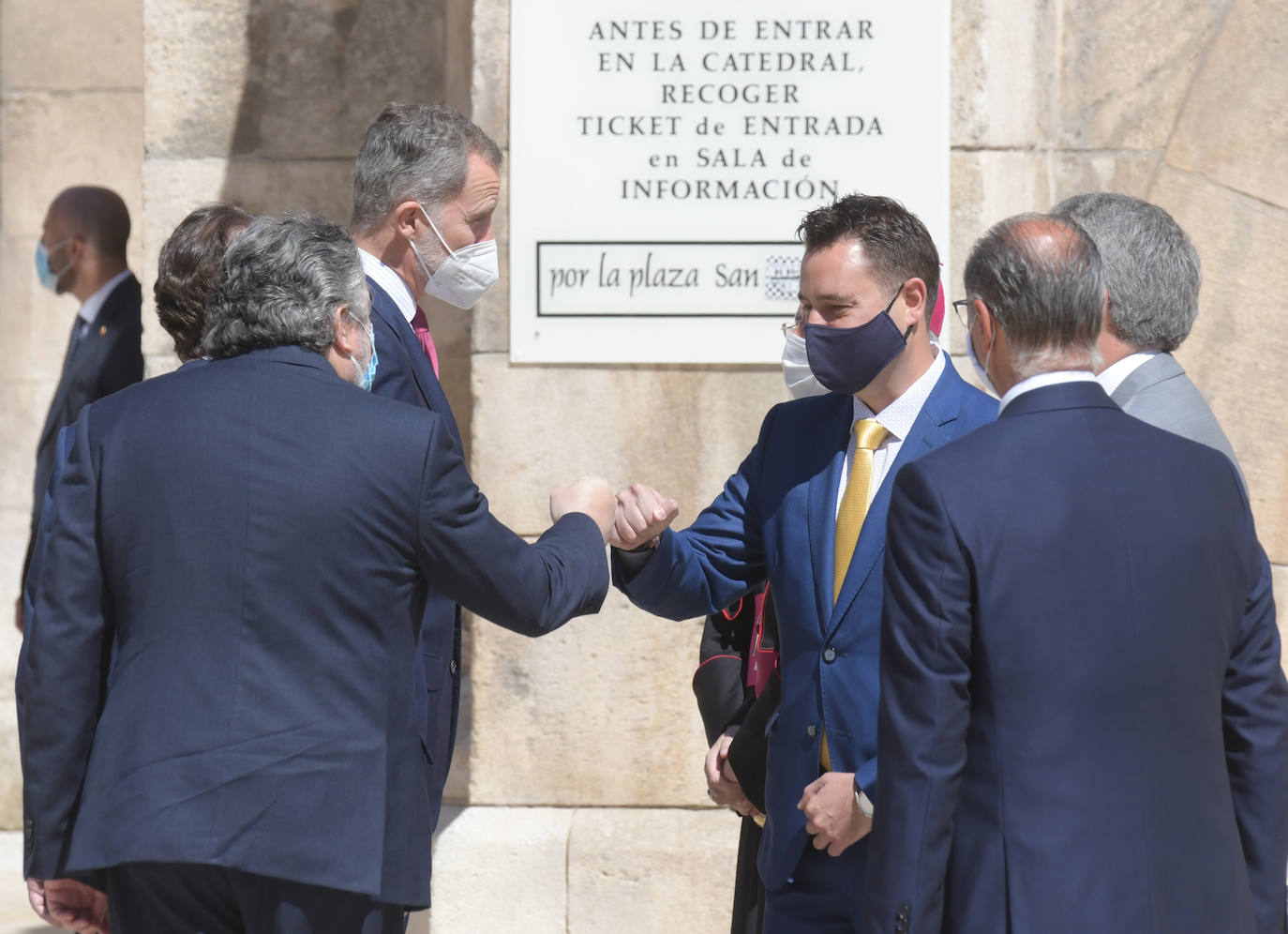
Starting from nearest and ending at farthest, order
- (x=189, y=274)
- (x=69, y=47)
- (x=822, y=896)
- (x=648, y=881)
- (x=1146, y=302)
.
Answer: (x=822, y=896)
(x=1146, y=302)
(x=189, y=274)
(x=648, y=881)
(x=69, y=47)

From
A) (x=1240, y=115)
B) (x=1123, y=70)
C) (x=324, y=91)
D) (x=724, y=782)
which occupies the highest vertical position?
(x=324, y=91)

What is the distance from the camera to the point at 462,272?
326 centimetres

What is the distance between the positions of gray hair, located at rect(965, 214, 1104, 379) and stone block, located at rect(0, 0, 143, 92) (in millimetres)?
4926

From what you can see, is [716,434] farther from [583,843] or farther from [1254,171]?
[1254,171]

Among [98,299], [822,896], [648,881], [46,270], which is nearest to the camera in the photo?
[822,896]

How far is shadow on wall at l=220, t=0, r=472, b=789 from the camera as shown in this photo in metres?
5.12

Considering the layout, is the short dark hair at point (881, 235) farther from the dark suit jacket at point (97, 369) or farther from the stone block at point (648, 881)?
the dark suit jacket at point (97, 369)

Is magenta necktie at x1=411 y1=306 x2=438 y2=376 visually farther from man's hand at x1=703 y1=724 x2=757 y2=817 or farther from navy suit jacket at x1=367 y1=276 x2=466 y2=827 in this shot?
man's hand at x1=703 y1=724 x2=757 y2=817

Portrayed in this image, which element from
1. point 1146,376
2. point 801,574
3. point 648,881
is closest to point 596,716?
point 648,881

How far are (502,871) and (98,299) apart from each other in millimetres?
2530

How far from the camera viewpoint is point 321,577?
2.11m

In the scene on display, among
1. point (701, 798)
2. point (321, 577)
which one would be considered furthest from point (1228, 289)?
point (321, 577)

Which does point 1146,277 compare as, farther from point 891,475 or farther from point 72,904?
point 72,904

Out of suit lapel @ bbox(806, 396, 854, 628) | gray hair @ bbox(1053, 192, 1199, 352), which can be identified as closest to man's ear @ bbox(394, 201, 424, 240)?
suit lapel @ bbox(806, 396, 854, 628)
